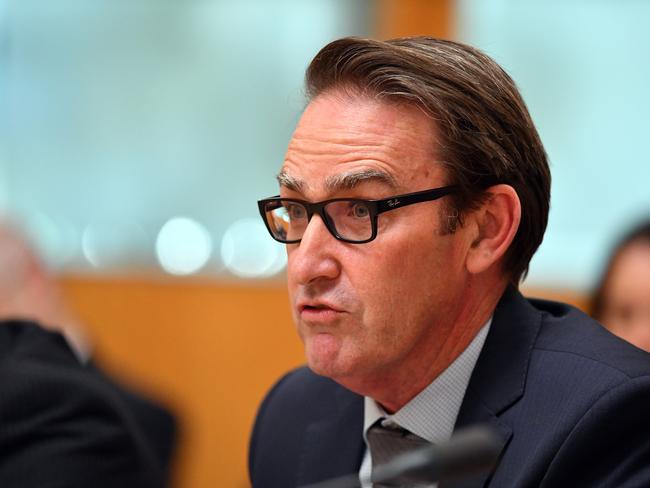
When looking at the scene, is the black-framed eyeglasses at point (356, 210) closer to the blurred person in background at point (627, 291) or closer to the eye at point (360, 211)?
the eye at point (360, 211)

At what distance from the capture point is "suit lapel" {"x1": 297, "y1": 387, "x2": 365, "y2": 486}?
80.4 inches

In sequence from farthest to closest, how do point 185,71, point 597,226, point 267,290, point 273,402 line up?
point 185,71 < point 267,290 < point 597,226 < point 273,402

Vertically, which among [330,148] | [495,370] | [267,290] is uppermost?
[330,148]

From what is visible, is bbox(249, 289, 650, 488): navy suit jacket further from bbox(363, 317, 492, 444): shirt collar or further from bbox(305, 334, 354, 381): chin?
bbox(305, 334, 354, 381): chin

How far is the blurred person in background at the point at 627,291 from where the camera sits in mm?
2934

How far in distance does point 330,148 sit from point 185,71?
3.69 metres

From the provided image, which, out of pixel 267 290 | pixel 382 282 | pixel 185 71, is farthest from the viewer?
pixel 185 71

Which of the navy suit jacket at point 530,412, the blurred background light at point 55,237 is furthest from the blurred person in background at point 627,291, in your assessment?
the blurred background light at point 55,237

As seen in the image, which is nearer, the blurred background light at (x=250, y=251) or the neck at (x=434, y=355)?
the neck at (x=434, y=355)

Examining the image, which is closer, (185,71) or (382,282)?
(382,282)

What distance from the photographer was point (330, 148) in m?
1.88

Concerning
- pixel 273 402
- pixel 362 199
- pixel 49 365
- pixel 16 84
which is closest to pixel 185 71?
pixel 16 84

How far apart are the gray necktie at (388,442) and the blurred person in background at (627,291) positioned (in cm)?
114

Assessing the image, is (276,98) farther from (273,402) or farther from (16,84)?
(273,402)
